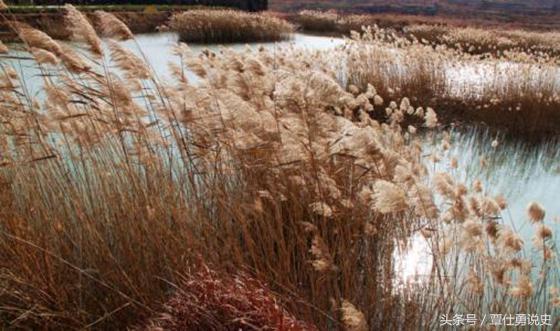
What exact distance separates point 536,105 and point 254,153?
5.45 metres

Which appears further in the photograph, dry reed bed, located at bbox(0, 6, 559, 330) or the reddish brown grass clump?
dry reed bed, located at bbox(0, 6, 559, 330)

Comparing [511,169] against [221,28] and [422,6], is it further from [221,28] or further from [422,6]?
[422,6]

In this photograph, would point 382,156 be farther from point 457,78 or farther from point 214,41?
point 214,41

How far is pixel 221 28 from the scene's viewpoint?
15422 mm

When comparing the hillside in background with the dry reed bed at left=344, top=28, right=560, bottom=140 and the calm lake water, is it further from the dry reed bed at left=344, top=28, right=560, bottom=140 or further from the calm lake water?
the calm lake water

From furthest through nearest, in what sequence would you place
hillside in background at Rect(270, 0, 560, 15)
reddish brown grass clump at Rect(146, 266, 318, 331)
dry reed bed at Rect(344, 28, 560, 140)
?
hillside in background at Rect(270, 0, 560, 15), dry reed bed at Rect(344, 28, 560, 140), reddish brown grass clump at Rect(146, 266, 318, 331)

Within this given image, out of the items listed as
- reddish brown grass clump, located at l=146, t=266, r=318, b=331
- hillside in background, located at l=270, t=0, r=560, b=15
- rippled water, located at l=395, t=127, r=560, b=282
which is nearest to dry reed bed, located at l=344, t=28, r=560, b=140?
rippled water, located at l=395, t=127, r=560, b=282

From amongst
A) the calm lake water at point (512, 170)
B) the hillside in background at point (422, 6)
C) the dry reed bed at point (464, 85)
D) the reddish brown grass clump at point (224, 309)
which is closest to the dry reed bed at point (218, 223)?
the reddish brown grass clump at point (224, 309)

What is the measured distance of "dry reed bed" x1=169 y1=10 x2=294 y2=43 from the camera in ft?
50.1

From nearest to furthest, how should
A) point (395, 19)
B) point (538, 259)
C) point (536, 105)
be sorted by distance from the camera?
1. point (538, 259)
2. point (536, 105)
3. point (395, 19)

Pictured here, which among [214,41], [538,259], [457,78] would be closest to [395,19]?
[214,41]

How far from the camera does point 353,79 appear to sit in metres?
7.52

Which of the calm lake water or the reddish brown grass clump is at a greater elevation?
the reddish brown grass clump

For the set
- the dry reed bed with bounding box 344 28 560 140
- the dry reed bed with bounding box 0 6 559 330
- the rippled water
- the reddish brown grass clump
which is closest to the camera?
the reddish brown grass clump
